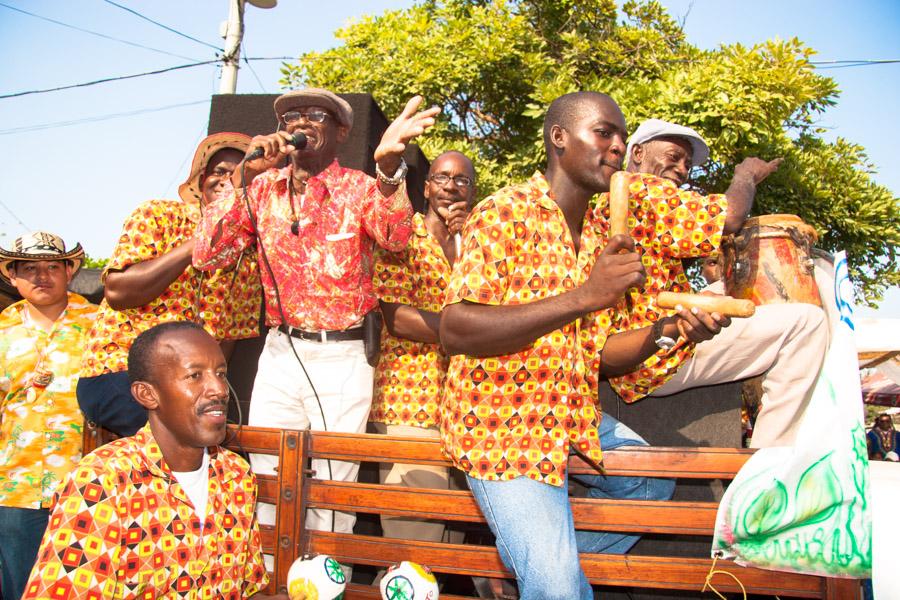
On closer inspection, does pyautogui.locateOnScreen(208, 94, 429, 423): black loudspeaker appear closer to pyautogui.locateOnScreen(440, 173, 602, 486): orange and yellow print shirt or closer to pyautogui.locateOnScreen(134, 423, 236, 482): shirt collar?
pyautogui.locateOnScreen(134, 423, 236, 482): shirt collar

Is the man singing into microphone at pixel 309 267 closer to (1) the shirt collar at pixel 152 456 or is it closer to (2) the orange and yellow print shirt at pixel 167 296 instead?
(2) the orange and yellow print shirt at pixel 167 296

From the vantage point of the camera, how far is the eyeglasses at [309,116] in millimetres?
3482

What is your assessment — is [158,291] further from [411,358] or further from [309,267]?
[411,358]

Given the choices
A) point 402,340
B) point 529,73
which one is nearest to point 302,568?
point 402,340

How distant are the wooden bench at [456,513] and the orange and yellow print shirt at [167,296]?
0.79 metres

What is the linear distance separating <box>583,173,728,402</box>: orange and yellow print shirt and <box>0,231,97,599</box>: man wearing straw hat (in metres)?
2.66

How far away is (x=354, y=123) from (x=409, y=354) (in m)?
1.86

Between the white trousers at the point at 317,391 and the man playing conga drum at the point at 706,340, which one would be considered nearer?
the man playing conga drum at the point at 706,340

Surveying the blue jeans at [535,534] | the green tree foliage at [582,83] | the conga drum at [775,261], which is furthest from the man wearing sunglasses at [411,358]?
the green tree foliage at [582,83]

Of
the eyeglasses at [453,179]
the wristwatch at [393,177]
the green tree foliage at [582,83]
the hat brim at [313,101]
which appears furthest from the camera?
the green tree foliage at [582,83]

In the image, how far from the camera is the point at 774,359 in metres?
3.19

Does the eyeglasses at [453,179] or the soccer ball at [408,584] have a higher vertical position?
the eyeglasses at [453,179]

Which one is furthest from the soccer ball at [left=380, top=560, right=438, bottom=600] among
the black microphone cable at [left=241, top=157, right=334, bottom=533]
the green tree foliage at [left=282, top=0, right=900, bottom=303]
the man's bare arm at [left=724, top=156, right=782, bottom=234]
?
the green tree foliage at [left=282, top=0, right=900, bottom=303]

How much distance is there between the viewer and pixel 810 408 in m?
2.29
